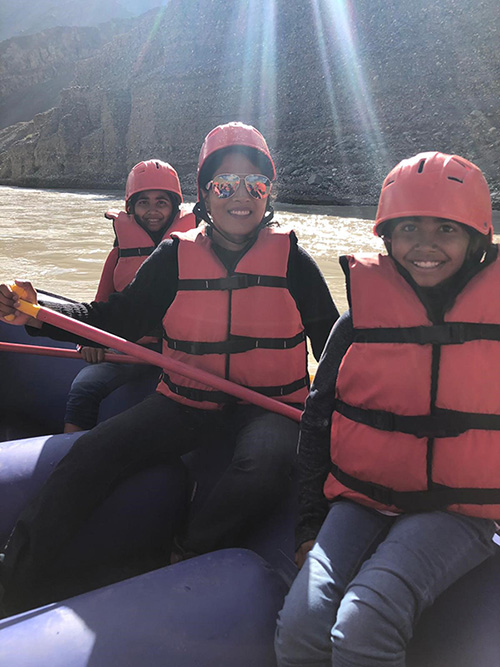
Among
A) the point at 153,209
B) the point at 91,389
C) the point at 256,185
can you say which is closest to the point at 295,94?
the point at 153,209

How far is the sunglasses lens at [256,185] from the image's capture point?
61.6 inches

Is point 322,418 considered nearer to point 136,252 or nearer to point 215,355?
point 215,355

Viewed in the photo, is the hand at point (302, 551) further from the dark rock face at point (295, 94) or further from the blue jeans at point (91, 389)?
the dark rock face at point (295, 94)

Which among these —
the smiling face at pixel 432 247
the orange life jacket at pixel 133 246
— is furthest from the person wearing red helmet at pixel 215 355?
the orange life jacket at pixel 133 246

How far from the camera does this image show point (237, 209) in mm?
1578

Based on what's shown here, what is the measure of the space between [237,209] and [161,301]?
36 cm

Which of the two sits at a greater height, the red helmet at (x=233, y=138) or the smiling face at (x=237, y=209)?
the red helmet at (x=233, y=138)

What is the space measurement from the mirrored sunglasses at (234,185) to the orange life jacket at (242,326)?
0.37 ft

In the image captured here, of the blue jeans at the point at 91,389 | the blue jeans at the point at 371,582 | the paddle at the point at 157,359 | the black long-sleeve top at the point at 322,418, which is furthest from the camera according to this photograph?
the blue jeans at the point at 91,389

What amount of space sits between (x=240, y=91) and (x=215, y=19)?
652 centimetres

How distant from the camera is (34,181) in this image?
26656 mm

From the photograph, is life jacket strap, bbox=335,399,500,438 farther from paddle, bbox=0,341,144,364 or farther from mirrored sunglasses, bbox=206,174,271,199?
paddle, bbox=0,341,144,364

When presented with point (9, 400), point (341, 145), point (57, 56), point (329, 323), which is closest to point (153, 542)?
point (329, 323)

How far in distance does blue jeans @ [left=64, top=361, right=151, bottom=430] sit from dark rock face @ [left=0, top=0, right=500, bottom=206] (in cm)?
1278
